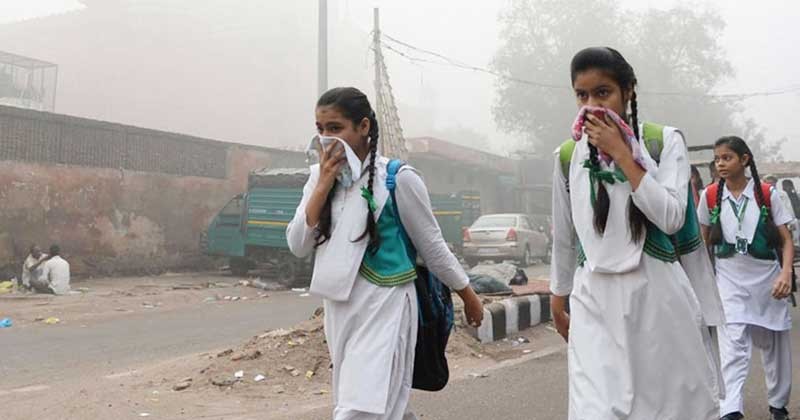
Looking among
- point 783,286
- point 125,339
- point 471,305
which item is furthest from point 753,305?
point 125,339

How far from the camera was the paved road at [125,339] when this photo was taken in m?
6.58

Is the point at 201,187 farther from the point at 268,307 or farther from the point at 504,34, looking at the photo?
the point at 504,34

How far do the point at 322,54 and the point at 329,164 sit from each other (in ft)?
48.3

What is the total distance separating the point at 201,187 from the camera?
1842 cm

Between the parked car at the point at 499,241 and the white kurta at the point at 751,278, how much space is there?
13.8 m

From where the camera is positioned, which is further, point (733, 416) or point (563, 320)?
point (733, 416)

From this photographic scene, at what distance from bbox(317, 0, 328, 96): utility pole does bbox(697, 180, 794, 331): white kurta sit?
12.8m

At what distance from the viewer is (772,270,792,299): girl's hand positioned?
4086 mm

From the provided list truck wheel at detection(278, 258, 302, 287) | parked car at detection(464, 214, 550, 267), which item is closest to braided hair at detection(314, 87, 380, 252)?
truck wheel at detection(278, 258, 302, 287)

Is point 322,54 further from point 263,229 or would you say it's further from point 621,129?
point 621,129

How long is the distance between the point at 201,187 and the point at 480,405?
14.9 m

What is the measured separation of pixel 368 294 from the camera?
2.56m

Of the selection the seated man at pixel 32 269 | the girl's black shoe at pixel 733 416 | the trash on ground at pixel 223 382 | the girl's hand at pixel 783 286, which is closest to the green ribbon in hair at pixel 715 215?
the girl's hand at pixel 783 286

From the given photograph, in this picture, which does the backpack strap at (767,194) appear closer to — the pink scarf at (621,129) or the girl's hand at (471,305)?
the girl's hand at (471,305)
